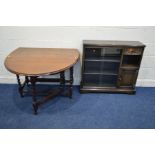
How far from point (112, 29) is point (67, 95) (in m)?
1.37

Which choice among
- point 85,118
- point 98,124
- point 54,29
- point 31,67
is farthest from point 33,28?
point 98,124

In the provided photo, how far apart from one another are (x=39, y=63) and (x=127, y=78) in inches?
61.8

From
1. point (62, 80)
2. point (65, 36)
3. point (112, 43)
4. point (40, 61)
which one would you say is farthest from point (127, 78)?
point (40, 61)

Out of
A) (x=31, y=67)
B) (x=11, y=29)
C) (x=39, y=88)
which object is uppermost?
(x=11, y=29)

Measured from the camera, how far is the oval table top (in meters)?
1.80

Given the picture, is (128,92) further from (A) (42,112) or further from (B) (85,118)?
(A) (42,112)

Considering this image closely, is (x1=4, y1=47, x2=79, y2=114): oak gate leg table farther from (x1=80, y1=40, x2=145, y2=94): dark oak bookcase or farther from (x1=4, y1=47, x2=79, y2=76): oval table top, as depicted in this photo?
(x1=80, y1=40, x2=145, y2=94): dark oak bookcase

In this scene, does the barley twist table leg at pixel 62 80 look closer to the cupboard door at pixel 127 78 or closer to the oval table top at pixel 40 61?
the oval table top at pixel 40 61

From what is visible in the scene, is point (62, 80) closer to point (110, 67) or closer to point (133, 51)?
point (110, 67)

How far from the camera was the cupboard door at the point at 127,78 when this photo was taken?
103 inches

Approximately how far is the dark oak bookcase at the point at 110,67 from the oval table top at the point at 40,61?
14.2 inches

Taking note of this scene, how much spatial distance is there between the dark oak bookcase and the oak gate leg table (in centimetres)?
33

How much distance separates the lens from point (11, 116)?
2.23 metres

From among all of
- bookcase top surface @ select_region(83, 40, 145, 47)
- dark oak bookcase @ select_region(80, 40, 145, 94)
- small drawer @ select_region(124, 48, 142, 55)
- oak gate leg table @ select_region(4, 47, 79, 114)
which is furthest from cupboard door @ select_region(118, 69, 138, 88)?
oak gate leg table @ select_region(4, 47, 79, 114)
